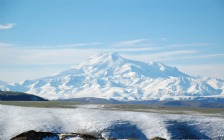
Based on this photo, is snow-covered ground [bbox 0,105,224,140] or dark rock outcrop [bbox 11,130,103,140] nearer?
dark rock outcrop [bbox 11,130,103,140]

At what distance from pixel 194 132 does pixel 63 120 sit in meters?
36.7

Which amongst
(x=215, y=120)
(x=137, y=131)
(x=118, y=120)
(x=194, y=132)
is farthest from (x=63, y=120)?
(x=215, y=120)

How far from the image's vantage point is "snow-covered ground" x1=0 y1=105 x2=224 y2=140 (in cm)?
9684

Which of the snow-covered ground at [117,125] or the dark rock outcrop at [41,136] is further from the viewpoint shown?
the snow-covered ground at [117,125]

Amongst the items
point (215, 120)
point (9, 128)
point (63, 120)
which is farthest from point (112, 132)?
point (215, 120)

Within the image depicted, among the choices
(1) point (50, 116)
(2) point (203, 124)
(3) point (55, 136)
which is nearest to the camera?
(3) point (55, 136)

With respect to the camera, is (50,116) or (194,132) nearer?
(194,132)

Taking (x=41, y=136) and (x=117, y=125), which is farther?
(x=117, y=125)

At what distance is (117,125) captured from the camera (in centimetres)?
10362

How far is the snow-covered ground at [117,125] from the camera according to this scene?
318 ft

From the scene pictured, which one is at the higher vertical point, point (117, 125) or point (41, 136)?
point (117, 125)

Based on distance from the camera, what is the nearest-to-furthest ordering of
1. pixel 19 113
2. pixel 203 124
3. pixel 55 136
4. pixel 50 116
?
1. pixel 55 136
2. pixel 203 124
3. pixel 50 116
4. pixel 19 113

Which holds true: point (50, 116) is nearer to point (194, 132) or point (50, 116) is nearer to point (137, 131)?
point (137, 131)

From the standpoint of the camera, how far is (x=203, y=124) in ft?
352
